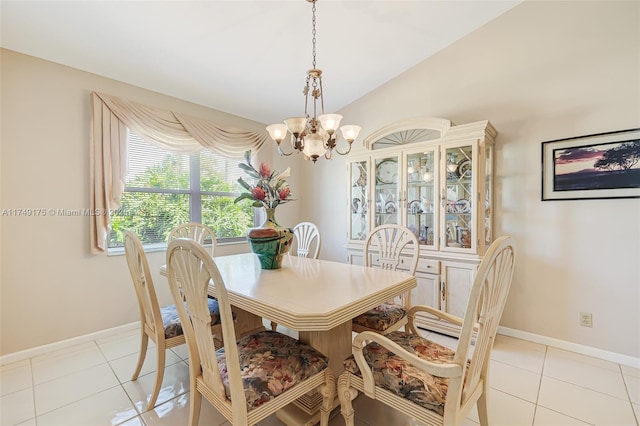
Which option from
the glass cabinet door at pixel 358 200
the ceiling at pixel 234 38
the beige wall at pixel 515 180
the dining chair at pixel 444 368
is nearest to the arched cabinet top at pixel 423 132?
Answer: the glass cabinet door at pixel 358 200

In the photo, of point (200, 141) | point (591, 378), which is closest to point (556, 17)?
point (591, 378)

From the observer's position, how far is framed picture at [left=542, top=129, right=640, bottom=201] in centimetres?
213

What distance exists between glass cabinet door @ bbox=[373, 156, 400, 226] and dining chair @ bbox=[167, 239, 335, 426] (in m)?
1.97

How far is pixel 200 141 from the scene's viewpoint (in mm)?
3180

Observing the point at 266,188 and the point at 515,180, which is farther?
the point at 515,180

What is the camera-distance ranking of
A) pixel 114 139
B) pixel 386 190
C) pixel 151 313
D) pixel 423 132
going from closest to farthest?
pixel 151 313
pixel 114 139
pixel 423 132
pixel 386 190

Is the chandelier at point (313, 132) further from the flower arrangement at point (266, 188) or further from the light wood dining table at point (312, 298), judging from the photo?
the light wood dining table at point (312, 298)

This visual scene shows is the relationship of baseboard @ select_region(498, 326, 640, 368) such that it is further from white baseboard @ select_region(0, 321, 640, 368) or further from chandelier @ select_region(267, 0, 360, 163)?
chandelier @ select_region(267, 0, 360, 163)

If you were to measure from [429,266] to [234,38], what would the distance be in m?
2.68

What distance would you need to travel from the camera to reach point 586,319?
231 cm

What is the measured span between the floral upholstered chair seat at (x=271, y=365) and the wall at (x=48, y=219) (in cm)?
192

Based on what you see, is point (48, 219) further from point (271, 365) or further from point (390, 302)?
point (390, 302)

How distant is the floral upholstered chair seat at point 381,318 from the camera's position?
1785 mm

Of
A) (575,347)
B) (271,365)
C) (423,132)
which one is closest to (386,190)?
(423,132)
